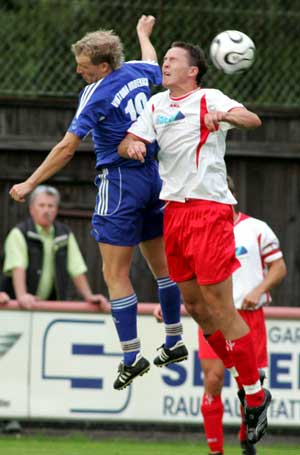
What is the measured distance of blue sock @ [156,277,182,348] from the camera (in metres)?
9.32

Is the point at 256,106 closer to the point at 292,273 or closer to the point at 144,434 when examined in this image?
the point at 292,273

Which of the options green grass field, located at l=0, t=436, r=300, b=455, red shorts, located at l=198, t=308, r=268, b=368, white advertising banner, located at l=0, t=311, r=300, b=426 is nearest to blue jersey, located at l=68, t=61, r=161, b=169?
red shorts, located at l=198, t=308, r=268, b=368

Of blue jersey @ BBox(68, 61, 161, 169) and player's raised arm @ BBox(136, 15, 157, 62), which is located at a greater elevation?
player's raised arm @ BBox(136, 15, 157, 62)

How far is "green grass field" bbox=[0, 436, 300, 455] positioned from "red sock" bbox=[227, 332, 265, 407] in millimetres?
2579

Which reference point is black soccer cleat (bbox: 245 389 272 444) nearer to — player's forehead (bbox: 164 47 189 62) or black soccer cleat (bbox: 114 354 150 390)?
black soccer cleat (bbox: 114 354 150 390)

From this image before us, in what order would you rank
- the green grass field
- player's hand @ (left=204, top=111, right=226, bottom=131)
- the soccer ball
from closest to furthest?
player's hand @ (left=204, top=111, right=226, bottom=131) → the soccer ball → the green grass field

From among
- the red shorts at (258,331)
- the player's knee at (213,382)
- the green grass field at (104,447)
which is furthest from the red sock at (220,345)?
the green grass field at (104,447)

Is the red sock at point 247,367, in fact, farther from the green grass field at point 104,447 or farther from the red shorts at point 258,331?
the green grass field at point 104,447

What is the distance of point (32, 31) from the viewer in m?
13.9

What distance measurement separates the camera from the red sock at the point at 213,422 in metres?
10.7

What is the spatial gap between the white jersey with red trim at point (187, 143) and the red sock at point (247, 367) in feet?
3.08

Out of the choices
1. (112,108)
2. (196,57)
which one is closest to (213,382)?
(112,108)

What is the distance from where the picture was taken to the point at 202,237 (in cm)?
873

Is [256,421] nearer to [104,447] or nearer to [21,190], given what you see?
[21,190]
